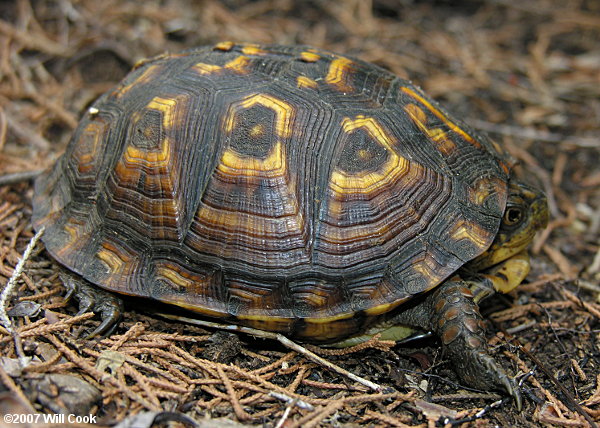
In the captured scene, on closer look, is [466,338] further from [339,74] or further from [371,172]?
[339,74]

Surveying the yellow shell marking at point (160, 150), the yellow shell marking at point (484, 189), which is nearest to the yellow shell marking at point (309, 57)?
the yellow shell marking at point (160, 150)

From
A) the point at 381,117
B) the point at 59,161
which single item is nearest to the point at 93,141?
the point at 59,161

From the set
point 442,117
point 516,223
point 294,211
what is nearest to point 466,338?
point 516,223

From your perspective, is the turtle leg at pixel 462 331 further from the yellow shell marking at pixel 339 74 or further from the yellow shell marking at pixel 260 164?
the yellow shell marking at pixel 339 74

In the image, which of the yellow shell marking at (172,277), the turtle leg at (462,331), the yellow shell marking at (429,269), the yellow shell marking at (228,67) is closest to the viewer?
the turtle leg at (462,331)

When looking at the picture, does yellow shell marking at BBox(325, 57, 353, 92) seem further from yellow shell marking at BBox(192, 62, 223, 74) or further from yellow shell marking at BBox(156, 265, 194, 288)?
yellow shell marking at BBox(156, 265, 194, 288)

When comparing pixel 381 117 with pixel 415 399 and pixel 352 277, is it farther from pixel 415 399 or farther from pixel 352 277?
pixel 415 399

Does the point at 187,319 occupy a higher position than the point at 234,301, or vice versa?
the point at 234,301

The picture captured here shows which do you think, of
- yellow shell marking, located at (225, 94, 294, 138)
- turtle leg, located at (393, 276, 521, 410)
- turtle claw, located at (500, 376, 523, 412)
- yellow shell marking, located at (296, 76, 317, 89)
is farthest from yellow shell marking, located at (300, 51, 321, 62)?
turtle claw, located at (500, 376, 523, 412)
